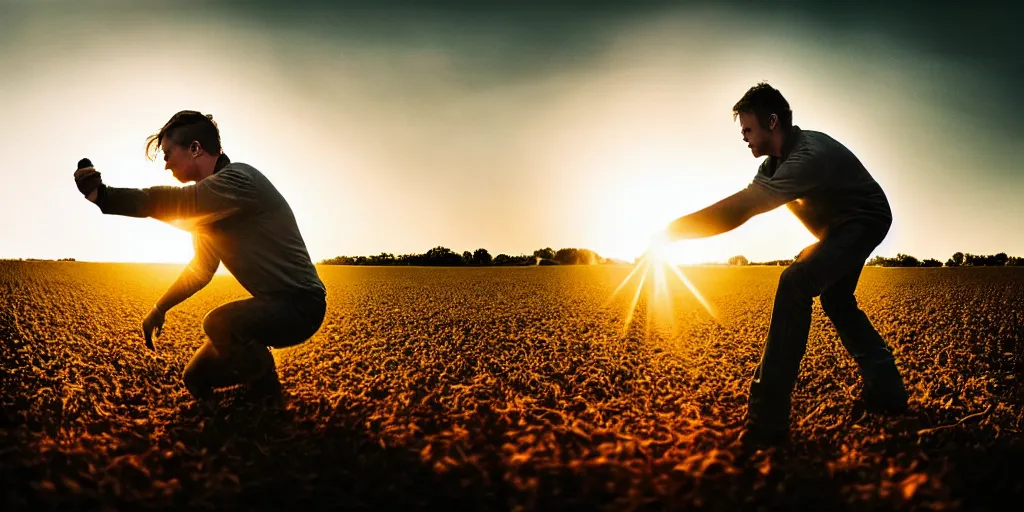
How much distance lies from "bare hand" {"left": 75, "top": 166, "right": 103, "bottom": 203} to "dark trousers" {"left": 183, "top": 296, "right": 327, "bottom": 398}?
970 mm

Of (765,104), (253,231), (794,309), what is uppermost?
(765,104)

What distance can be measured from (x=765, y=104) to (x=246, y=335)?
11.3 ft

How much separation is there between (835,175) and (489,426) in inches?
99.1

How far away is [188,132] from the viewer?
357 centimetres

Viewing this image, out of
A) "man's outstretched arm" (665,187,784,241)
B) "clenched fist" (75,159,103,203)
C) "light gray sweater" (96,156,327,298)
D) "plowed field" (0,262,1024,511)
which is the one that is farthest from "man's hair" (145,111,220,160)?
"man's outstretched arm" (665,187,784,241)

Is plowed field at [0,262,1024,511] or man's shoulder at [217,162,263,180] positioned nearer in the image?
plowed field at [0,262,1024,511]

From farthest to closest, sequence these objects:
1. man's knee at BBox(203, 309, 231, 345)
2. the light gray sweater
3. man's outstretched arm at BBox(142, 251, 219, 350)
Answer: man's outstretched arm at BBox(142, 251, 219, 350) → man's knee at BBox(203, 309, 231, 345) → the light gray sweater

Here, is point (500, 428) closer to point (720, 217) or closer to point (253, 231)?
point (720, 217)

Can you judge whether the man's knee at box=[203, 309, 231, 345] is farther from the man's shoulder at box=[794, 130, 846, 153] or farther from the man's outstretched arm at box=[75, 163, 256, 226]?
the man's shoulder at box=[794, 130, 846, 153]

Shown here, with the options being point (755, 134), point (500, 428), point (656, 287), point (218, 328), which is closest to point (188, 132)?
point (218, 328)

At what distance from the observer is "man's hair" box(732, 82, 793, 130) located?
131 inches

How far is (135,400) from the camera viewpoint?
4.33m

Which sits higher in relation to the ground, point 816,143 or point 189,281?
point 816,143

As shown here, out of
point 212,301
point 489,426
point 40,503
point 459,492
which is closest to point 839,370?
point 489,426
